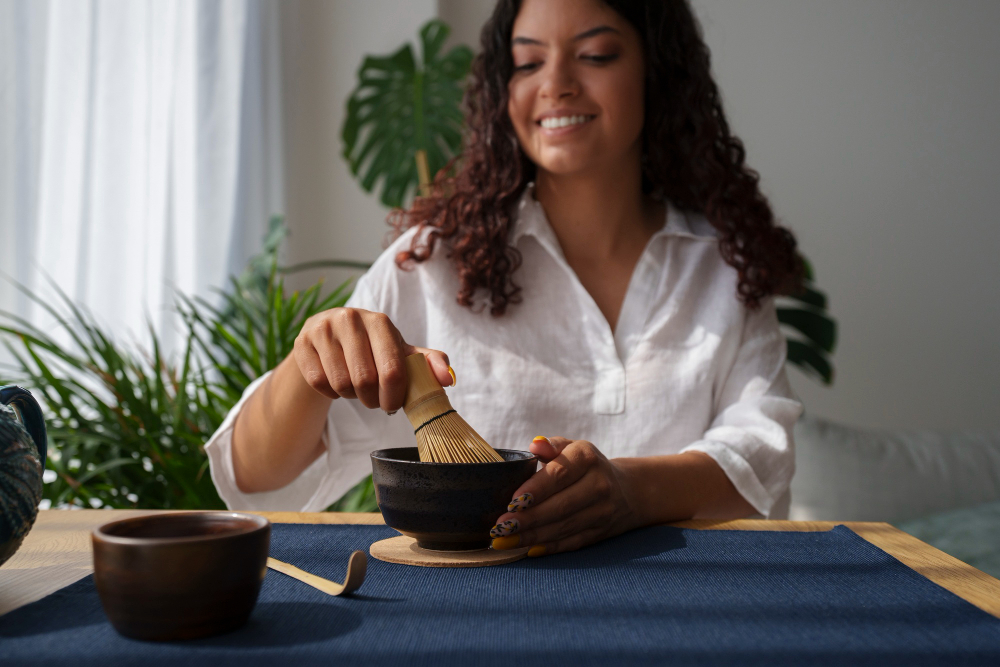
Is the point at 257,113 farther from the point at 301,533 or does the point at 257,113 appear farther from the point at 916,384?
the point at 916,384

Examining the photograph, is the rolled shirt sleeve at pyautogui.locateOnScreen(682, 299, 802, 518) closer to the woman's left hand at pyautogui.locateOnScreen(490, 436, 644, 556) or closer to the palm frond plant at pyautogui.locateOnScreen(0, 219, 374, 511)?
the woman's left hand at pyautogui.locateOnScreen(490, 436, 644, 556)

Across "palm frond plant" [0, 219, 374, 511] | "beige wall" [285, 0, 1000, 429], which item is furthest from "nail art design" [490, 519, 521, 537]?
"beige wall" [285, 0, 1000, 429]

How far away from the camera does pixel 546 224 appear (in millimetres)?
1364

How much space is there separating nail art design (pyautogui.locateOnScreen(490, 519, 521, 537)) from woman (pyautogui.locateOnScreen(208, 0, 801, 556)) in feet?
1.33

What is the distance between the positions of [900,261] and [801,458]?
47.4 inches

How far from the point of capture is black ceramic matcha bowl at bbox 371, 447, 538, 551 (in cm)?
66

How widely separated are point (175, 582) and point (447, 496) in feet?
0.80

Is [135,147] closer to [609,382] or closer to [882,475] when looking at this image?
[609,382]

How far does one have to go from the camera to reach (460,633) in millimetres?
493

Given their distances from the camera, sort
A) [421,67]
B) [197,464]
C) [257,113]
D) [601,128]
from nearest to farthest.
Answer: [601,128] → [197,464] → [257,113] → [421,67]

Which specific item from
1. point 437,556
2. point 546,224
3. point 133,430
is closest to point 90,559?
point 437,556

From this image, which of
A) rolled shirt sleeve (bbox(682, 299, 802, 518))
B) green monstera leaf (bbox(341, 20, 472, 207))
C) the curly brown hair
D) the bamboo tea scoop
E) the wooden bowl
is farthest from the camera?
green monstera leaf (bbox(341, 20, 472, 207))

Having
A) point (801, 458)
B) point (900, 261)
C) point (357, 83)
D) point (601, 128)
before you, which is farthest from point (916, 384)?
point (357, 83)

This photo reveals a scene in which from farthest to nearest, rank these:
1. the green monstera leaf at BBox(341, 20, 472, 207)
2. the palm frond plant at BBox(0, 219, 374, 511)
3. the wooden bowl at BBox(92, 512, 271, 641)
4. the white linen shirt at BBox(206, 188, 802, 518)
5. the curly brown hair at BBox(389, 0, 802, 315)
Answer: the green monstera leaf at BBox(341, 20, 472, 207), the palm frond plant at BBox(0, 219, 374, 511), the curly brown hair at BBox(389, 0, 802, 315), the white linen shirt at BBox(206, 188, 802, 518), the wooden bowl at BBox(92, 512, 271, 641)
